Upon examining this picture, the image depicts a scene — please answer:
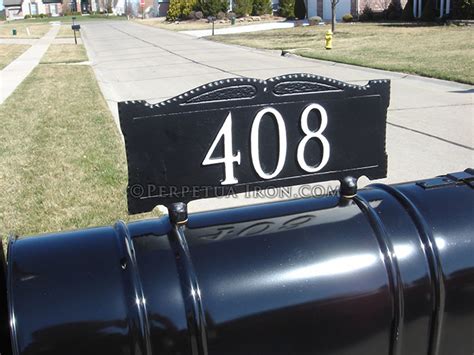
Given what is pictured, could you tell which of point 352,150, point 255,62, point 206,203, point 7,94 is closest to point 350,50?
point 255,62

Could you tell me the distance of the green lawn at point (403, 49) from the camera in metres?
13.4

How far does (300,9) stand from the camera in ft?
142

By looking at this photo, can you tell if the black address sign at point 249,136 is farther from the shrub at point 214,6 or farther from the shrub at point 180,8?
the shrub at point 180,8

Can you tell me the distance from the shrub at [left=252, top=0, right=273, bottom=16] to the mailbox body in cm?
4857

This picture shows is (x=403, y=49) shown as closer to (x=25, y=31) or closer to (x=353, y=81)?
(x=353, y=81)

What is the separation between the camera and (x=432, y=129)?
753cm

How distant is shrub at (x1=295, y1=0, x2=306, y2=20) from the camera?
141 feet

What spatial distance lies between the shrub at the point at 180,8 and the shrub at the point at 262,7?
235 inches

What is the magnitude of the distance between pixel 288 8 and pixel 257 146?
148ft

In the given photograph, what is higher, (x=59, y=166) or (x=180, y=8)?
(x=180, y=8)

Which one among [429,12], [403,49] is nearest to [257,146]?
[403,49]

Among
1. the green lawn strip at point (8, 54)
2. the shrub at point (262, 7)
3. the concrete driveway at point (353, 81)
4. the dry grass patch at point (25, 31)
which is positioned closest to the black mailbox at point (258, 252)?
the concrete driveway at point (353, 81)

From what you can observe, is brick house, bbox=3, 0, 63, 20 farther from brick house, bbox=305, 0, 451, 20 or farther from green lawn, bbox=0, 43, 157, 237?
green lawn, bbox=0, 43, 157, 237

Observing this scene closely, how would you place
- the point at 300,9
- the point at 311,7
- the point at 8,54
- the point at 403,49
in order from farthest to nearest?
the point at 300,9, the point at 311,7, the point at 8,54, the point at 403,49
